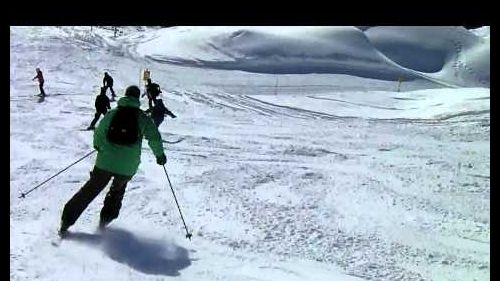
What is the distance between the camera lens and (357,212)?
6.04 metres

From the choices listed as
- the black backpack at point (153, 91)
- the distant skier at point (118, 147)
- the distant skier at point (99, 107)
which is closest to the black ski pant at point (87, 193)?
the distant skier at point (118, 147)

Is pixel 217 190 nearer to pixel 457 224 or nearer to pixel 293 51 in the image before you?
pixel 457 224

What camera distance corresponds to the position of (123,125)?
15.7 ft

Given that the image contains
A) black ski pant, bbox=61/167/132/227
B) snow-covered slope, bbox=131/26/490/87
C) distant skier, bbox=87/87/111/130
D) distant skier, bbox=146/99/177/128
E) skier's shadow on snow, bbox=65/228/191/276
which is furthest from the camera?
snow-covered slope, bbox=131/26/490/87

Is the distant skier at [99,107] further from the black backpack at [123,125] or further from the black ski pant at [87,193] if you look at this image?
the black backpack at [123,125]

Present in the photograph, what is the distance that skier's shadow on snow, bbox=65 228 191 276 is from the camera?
178 inches

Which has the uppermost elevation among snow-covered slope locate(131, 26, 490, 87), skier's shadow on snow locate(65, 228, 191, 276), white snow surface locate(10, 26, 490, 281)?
snow-covered slope locate(131, 26, 490, 87)

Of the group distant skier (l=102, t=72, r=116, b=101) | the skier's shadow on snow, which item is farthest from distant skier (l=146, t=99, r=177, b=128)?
the skier's shadow on snow

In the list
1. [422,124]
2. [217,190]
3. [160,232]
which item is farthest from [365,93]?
[160,232]

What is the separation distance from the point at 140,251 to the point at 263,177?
2.53 m

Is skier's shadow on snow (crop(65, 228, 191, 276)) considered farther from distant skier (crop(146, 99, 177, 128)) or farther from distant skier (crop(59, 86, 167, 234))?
distant skier (crop(146, 99, 177, 128))

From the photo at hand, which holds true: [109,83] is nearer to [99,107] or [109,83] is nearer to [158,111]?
[158,111]
